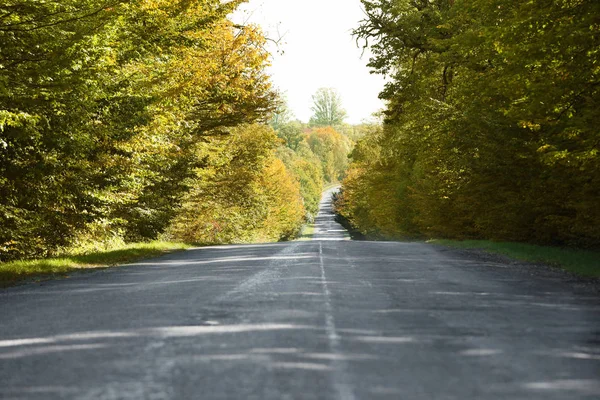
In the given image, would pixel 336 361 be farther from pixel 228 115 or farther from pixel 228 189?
pixel 228 189

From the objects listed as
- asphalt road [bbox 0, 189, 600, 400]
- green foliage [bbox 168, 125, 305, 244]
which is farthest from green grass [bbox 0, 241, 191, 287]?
green foliage [bbox 168, 125, 305, 244]

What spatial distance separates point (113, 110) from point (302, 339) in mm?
11393

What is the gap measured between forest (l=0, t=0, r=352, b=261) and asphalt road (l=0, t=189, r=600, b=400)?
12.4 feet

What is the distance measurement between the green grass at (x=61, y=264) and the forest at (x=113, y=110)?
1.12m

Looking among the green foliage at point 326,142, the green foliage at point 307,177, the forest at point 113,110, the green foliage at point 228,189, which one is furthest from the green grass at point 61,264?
the green foliage at point 326,142

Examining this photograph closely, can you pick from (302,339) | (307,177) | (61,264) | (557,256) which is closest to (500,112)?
(557,256)

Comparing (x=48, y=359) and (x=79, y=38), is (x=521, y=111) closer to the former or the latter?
(x=79, y=38)

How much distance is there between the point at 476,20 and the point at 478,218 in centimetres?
826

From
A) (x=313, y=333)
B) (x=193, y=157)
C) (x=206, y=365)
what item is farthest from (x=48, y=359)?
(x=193, y=157)

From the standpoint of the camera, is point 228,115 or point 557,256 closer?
point 557,256

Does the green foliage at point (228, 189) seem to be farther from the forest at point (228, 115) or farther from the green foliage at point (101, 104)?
the green foliage at point (101, 104)

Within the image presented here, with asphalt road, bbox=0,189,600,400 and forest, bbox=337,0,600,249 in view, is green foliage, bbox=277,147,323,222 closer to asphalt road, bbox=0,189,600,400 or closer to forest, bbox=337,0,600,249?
forest, bbox=337,0,600,249

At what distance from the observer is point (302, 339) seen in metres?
6.85

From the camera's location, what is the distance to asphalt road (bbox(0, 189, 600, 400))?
515 cm
